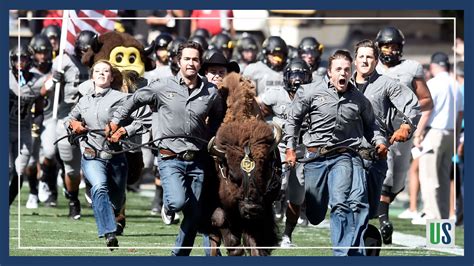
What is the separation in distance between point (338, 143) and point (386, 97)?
129cm

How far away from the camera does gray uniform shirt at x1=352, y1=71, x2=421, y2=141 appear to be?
15820mm

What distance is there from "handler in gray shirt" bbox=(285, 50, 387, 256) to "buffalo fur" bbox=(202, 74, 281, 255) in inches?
16.2

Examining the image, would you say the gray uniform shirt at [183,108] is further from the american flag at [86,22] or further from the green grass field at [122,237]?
the american flag at [86,22]

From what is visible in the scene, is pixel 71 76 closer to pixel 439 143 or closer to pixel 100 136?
pixel 100 136

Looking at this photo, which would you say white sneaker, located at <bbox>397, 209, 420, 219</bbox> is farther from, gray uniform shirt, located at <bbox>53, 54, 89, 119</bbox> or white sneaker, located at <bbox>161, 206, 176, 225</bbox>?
gray uniform shirt, located at <bbox>53, 54, 89, 119</bbox>

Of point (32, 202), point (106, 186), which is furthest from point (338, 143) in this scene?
point (32, 202)

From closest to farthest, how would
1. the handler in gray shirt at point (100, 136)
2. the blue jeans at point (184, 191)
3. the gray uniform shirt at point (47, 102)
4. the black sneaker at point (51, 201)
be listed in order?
the blue jeans at point (184, 191)
the handler in gray shirt at point (100, 136)
the gray uniform shirt at point (47, 102)
the black sneaker at point (51, 201)

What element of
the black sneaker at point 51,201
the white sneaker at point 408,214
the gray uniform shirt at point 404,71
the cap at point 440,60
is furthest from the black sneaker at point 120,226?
the cap at point 440,60

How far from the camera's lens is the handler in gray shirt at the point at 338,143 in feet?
48.1

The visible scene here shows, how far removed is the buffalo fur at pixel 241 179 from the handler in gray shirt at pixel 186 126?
0.17 m

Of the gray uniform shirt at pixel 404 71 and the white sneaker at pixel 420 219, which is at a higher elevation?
the gray uniform shirt at pixel 404 71

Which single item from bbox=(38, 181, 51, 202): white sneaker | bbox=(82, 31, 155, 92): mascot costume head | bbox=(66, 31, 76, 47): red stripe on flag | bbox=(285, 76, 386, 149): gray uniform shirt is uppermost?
bbox=(66, 31, 76, 47): red stripe on flag

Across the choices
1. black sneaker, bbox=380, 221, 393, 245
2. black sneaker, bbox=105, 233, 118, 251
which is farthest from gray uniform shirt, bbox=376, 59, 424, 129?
black sneaker, bbox=105, 233, 118, 251

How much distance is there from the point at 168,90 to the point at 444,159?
24.6 feet
